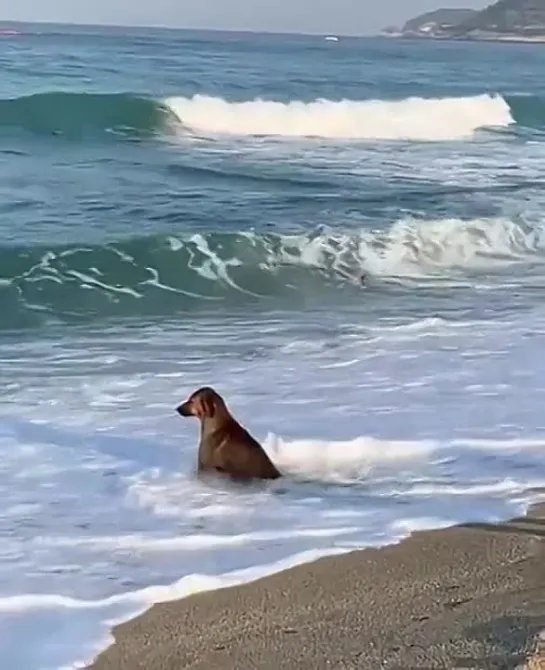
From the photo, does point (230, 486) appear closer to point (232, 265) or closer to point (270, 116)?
point (232, 265)

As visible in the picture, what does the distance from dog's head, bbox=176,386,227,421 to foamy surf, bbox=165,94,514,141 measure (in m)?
21.0

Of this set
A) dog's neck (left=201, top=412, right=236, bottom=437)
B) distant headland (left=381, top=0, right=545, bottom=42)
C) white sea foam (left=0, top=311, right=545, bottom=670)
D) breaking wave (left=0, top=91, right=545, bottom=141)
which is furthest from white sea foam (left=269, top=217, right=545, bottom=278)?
distant headland (left=381, top=0, right=545, bottom=42)

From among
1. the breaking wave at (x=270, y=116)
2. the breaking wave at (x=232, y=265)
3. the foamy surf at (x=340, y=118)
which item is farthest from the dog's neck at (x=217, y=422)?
the foamy surf at (x=340, y=118)

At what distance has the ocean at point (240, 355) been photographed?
4.78 m

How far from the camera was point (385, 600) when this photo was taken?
415 centimetres

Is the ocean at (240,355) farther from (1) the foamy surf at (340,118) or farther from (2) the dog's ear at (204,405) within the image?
(1) the foamy surf at (340,118)

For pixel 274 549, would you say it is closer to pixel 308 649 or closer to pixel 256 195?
pixel 308 649

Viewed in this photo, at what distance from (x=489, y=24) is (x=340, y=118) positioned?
10400 cm

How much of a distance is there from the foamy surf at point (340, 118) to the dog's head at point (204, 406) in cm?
2102

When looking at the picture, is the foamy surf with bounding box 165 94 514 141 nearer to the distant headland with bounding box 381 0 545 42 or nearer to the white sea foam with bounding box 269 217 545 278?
the white sea foam with bounding box 269 217 545 278

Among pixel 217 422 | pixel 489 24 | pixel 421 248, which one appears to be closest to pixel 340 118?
pixel 421 248

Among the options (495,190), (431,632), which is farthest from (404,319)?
(495,190)

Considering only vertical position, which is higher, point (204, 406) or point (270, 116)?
point (270, 116)

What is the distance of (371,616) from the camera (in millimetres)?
4000
